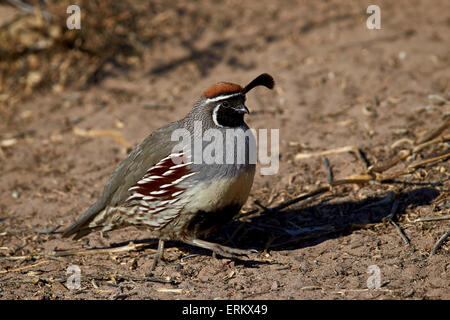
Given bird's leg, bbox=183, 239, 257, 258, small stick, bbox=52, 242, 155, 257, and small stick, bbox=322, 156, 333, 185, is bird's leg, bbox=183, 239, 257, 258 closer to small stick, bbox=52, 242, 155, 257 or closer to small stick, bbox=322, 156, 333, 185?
small stick, bbox=52, 242, 155, 257

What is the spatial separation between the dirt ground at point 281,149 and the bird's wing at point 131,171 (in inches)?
12.2

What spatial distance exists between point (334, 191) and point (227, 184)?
136 centimetres

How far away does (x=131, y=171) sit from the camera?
14.0 feet

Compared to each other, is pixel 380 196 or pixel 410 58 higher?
pixel 410 58

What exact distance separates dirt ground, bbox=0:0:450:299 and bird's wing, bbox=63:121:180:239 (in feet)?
1.02

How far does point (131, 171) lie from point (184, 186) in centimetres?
55

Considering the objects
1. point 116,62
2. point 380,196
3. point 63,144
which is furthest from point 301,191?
point 116,62

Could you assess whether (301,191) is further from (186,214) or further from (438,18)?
(438,18)

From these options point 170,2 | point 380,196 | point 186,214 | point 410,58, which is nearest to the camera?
point 186,214

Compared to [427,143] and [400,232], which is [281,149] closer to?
[427,143]

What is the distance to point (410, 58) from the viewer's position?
22.3 ft

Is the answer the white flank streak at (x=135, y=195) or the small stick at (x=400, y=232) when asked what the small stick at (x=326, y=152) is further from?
the white flank streak at (x=135, y=195)

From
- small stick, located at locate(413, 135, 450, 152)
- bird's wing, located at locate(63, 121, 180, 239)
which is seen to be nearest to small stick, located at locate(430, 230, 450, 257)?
small stick, located at locate(413, 135, 450, 152)

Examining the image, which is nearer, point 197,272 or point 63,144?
point 197,272
